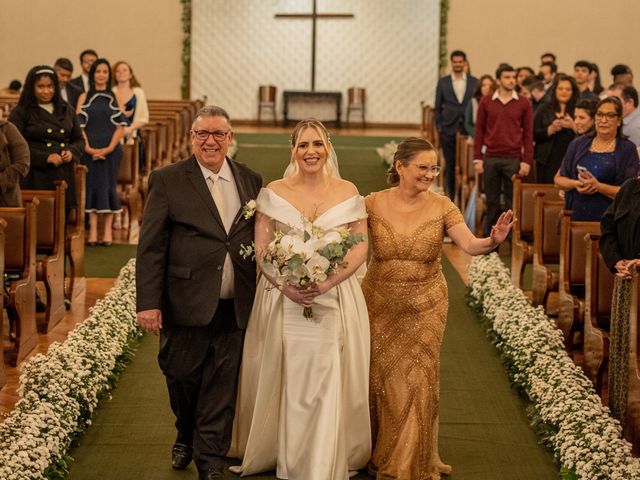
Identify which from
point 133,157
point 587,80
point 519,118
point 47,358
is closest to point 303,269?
point 47,358

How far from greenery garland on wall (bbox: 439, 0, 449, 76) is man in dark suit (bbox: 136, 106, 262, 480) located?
19652mm

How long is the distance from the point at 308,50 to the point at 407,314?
19596mm

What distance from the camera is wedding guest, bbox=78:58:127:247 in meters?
11.9

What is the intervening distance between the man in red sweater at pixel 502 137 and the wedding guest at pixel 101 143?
148 inches

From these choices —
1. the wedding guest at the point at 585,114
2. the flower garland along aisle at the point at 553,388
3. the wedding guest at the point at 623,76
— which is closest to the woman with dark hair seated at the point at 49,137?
the flower garland along aisle at the point at 553,388

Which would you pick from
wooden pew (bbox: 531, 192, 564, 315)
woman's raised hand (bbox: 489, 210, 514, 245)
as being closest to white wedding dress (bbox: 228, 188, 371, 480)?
woman's raised hand (bbox: 489, 210, 514, 245)

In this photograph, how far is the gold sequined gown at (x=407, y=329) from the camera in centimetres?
568

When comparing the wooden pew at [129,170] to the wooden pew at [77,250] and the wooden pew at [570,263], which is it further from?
the wooden pew at [570,263]

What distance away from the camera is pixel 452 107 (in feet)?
49.9

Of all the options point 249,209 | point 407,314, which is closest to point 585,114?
point 407,314

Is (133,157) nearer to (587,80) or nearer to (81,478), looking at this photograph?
(587,80)

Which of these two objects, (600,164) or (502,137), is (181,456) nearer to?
(600,164)

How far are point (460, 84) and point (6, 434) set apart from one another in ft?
35.2

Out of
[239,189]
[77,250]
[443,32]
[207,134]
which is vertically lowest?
[77,250]
